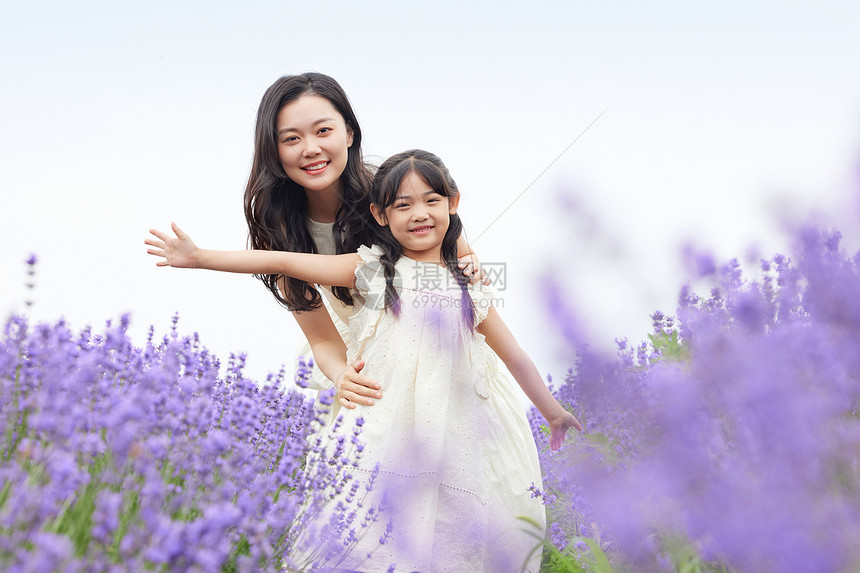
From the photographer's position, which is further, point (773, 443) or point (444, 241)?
point (444, 241)

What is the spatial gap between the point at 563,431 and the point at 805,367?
1.58 m

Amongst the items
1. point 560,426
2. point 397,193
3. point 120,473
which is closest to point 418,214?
point 397,193

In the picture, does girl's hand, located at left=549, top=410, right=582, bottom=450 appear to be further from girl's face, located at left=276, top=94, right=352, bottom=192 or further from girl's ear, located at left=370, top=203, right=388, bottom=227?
girl's face, located at left=276, top=94, right=352, bottom=192

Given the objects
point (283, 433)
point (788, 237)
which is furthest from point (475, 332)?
point (788, 237)

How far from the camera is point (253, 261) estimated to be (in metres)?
2.37

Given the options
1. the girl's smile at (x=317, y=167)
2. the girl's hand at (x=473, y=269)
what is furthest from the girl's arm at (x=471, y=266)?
the girl's smile at (x=317, y=167)

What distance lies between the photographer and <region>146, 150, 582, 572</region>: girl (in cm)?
224

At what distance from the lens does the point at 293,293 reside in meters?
3.01

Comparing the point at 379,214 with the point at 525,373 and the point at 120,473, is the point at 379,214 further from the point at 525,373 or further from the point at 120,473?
the point at 120,473

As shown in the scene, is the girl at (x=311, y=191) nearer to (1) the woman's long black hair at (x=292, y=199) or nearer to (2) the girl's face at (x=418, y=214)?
(1) the woman's long black hair at (x=292, y=199)

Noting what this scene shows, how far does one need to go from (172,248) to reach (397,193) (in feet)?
2.56

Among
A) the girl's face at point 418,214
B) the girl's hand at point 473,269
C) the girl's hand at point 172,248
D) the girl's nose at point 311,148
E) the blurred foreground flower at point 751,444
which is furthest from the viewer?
the girl's nose at point 311,148

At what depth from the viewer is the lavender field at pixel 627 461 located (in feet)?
3.08

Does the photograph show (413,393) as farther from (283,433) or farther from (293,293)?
(293,293)
